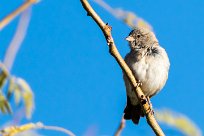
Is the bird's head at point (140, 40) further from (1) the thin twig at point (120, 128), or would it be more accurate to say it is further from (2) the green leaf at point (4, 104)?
(2) the green leaf at point (4, 104)

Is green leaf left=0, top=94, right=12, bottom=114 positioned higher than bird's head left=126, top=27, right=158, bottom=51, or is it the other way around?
bird's head left=126, top=27, right=158, bottom=51

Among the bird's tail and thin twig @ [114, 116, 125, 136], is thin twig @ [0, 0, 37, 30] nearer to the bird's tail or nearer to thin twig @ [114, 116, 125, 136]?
thin twig @ [114, 116, 125, 136]

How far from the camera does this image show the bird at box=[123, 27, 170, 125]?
688cm

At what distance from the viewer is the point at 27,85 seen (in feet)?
5.97

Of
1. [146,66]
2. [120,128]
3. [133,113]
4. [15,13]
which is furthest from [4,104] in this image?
[133,113]

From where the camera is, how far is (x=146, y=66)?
22.5 feet

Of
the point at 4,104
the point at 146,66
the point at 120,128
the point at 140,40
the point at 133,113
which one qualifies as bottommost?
the point at 4,104

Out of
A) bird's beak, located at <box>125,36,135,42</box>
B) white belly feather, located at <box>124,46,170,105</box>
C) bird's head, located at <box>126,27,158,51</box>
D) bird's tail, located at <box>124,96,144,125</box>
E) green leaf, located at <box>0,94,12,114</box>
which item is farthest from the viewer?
bird's beak, located at <box>125,36,135,42</box>

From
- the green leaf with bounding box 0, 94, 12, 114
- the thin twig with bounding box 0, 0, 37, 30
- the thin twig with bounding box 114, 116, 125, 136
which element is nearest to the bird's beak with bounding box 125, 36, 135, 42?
the thin twig with bounding box 114, 116, 125, 136

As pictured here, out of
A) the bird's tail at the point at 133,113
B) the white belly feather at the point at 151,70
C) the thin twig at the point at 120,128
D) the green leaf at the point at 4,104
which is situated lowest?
the green leaf at the point at 4,104

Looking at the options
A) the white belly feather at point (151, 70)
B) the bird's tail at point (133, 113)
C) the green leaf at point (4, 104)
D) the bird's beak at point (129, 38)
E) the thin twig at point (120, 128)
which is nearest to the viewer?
the green leaf at point (4, 104)

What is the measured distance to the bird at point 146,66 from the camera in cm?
688

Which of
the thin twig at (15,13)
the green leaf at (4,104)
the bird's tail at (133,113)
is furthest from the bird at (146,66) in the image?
the thin twig at (15,13)

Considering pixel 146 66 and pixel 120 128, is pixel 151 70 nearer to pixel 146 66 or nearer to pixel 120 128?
pixel 146 66
